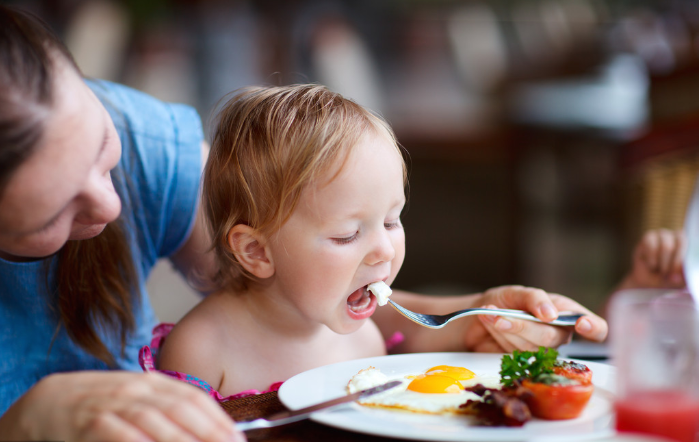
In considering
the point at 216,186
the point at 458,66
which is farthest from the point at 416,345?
the point at 458,66

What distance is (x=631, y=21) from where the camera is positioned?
4.52m

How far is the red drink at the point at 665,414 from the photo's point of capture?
624 millimetres

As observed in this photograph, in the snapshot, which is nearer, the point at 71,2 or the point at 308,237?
the point at 308,237

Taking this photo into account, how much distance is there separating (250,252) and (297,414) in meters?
0.44

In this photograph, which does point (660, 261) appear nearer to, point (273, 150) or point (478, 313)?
point (478, 313)

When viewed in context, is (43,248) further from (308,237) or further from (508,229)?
(508,229)

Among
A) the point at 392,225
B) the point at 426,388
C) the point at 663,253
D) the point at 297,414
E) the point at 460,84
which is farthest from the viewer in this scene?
the point at 460,84

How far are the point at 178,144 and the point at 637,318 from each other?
1130 millimetres

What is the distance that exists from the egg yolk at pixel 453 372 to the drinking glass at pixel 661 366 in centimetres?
31

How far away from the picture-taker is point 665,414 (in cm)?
62

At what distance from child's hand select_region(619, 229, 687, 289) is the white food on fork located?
2.67 ft

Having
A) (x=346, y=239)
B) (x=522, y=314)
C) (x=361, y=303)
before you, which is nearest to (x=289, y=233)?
(x=346, y=239)

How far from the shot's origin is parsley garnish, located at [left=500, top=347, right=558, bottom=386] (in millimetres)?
796

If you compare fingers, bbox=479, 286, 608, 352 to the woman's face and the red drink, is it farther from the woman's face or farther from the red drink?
the woman's face
